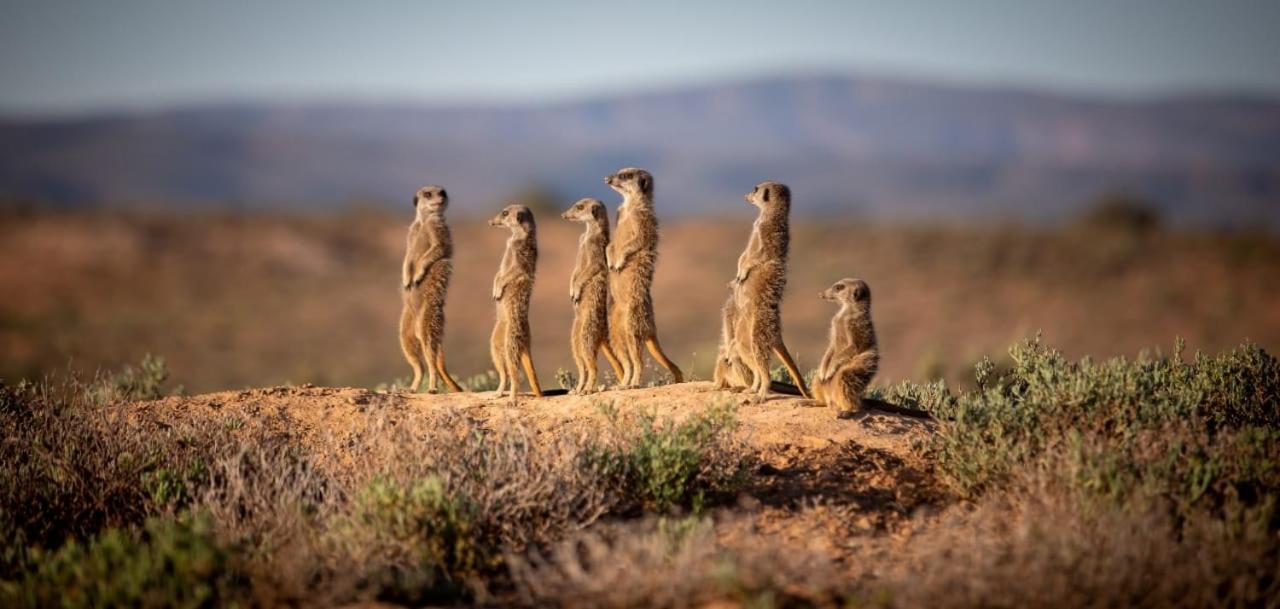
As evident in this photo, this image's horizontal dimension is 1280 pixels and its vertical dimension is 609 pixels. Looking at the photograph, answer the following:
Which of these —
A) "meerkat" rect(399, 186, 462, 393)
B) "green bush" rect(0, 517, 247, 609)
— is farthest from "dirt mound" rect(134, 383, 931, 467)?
"green bush" rect(0, 517, 247, 609)

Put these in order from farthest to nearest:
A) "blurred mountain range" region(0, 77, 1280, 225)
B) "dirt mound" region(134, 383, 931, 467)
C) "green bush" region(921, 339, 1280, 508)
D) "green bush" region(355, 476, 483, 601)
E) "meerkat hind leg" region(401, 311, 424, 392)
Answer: "blurred mountain range" region(0, 77, 1280, 225) → "meerkat hind leg" region(401, 311, 424, 392) → "dirt mound" region(134, 383, 931, 467) → "green bush" region(921, 339, 1280, 508) → "green bush" region(355, 476, 483, 601)

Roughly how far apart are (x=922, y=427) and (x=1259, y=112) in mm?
194592

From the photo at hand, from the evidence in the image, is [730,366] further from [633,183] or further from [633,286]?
[633,183]

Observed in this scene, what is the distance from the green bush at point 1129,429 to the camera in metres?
6.35

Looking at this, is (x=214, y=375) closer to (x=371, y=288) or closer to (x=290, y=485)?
(x=371, y=288)

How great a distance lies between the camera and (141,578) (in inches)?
203

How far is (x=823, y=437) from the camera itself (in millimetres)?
7570

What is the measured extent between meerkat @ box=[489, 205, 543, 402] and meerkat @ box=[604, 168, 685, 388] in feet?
2.31

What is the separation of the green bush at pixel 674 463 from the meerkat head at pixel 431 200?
3675 mm

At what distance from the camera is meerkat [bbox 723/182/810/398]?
8.13 metres

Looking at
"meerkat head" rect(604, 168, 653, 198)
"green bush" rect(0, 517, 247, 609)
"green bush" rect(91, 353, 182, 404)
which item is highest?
"meerkat head" rect(604, 168, 653, 198)

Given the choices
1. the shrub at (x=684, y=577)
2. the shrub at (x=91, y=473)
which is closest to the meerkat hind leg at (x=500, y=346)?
the shrub at (x=91, y=473)

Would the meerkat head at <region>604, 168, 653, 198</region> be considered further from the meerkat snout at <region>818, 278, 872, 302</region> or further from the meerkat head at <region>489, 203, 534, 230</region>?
the meerkat snout at <region>818, 278, 872, 302</region>

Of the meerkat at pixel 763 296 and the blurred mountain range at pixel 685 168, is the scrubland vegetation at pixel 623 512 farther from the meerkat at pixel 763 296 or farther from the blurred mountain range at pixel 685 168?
the blurred mountain range at pixel 685 168
